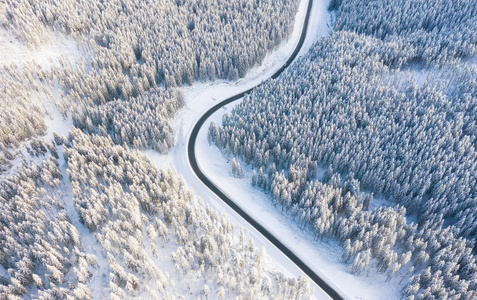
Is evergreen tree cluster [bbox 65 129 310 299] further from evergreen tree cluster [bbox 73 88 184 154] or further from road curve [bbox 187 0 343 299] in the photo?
evergreen tree cluster [bbox 73 88 184 154]

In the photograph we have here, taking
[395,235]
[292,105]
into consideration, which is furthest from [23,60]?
[395,235]

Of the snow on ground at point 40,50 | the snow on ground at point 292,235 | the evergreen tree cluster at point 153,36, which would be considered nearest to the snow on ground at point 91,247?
the snow on ground at point 292,235

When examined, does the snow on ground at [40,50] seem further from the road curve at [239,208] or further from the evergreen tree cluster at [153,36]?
the road curve at [239,208]

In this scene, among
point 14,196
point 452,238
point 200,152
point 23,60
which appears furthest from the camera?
point 23,60

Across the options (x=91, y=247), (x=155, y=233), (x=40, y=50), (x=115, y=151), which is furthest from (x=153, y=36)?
(x=91, y=247)

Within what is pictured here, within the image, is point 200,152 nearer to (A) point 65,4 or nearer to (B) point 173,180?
(B) point 173,180

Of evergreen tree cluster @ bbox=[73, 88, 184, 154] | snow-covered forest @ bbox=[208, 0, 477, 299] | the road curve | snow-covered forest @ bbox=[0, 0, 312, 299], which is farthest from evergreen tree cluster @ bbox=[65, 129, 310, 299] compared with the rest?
snow-covered forest @ bbox=[208, 0, 477, 299]
